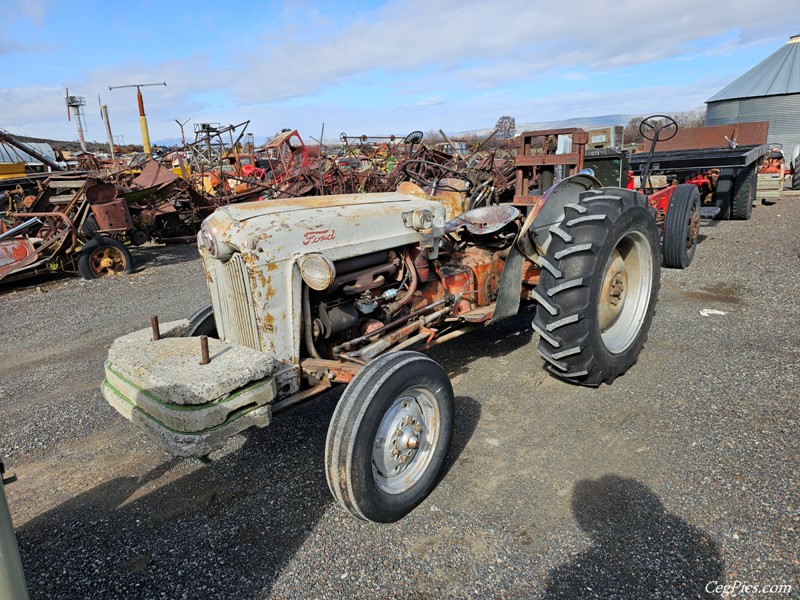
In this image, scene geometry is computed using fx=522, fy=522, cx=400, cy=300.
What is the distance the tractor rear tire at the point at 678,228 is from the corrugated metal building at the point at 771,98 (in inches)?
697

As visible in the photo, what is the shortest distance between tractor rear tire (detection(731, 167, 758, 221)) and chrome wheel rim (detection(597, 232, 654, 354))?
6894mm

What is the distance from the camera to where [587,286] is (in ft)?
9.85

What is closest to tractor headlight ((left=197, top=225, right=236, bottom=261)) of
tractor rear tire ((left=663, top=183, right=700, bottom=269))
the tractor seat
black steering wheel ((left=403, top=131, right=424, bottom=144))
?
the tractor seat

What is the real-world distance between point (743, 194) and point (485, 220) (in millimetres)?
8027

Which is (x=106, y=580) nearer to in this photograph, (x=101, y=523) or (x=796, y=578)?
(x=101, y=523)

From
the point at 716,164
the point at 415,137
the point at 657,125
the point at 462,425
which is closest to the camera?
the point at 462,425

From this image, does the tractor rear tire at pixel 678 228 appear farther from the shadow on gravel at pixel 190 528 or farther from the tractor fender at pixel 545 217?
the shadow on gravel at pixel 190 528

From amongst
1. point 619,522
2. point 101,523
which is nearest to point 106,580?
point 101,523

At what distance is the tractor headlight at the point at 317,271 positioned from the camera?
2428 mm

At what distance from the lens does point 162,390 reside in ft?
6.92

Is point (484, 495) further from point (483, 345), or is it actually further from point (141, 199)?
point (141, 199)

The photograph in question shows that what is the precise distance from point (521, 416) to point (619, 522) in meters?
0.98

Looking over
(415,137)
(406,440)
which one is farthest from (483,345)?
(415,137)

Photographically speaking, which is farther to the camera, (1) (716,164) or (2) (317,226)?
(1) (716,164)
